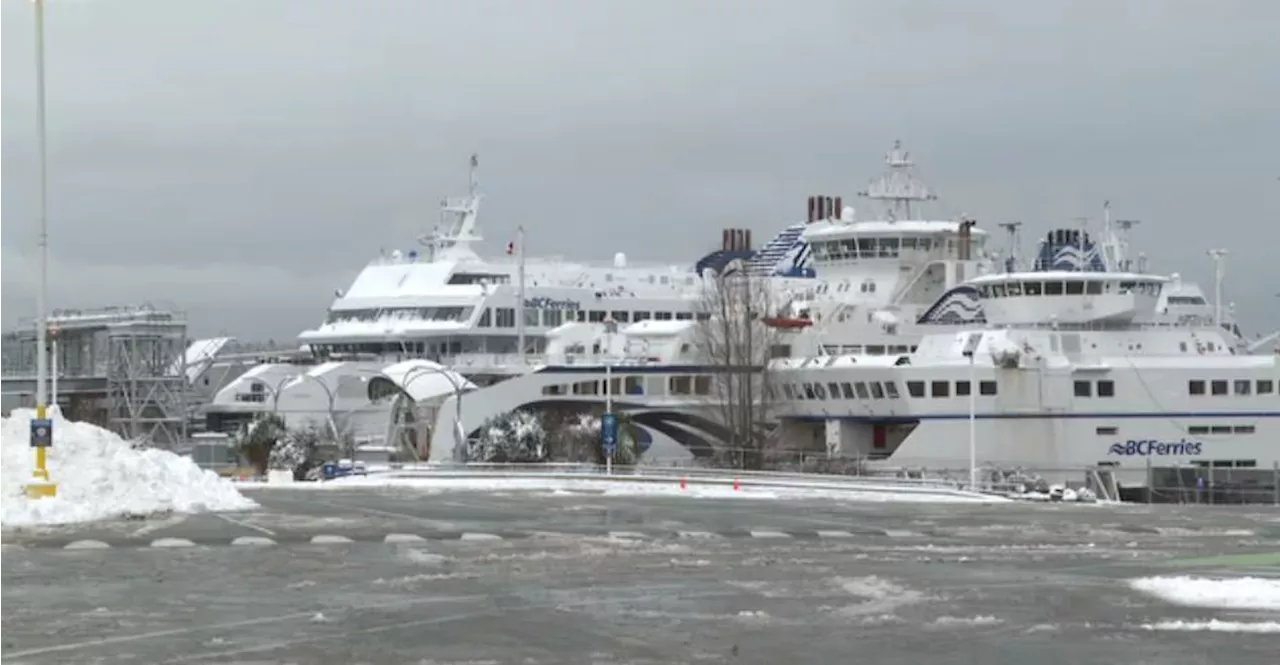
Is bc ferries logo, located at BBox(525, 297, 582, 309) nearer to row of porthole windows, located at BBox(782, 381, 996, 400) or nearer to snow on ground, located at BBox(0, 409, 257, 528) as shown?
row of porthole windows, located at BBox(782, 381, 996, 400)

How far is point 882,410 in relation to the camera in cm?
5250

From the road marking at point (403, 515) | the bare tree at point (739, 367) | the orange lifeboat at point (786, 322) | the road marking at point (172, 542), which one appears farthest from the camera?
the orange lifeboat at point (786, 322)

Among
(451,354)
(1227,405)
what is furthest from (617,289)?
(1227,405)

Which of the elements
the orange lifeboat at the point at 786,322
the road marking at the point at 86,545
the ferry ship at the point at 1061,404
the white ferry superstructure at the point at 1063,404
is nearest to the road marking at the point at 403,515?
the road marking at the point at 86,545

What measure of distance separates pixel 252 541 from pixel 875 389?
35033 mm

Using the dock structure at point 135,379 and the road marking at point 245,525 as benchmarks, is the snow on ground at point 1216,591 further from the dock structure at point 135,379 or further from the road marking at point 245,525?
the dock structure at point 135,379

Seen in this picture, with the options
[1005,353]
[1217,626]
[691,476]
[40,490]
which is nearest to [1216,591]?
[1217,626]

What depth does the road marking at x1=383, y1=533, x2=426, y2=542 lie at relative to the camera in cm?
2042

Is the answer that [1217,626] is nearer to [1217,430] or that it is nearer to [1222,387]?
[1217,430]

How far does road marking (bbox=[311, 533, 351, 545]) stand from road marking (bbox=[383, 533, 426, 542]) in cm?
52

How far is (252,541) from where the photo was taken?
1984 cm

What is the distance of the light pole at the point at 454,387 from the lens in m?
51.2

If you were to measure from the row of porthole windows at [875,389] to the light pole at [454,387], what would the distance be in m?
11.0

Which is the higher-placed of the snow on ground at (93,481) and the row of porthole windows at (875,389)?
the row of porthole windows at (875,389)
